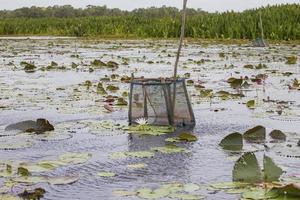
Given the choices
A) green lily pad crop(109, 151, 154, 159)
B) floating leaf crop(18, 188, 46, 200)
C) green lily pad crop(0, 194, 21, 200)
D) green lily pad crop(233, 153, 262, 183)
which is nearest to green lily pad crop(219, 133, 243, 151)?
green lily pad crop(109, 151, 154, 159)

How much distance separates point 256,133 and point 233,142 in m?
0.44

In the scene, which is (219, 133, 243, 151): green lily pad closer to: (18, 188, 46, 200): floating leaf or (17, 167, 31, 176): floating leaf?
(17, 167, 31, 176): floating leaf

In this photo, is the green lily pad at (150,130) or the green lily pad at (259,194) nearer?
the green lily pad at (259,194)

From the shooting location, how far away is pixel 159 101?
23.3ft

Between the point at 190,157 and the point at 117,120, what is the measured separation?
2.21 m

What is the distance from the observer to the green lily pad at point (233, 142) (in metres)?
6.05

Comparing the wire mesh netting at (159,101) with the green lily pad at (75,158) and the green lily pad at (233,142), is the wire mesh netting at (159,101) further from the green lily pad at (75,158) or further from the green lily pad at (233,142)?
the green lily pad at (75,158)

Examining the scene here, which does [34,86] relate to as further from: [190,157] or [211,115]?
[190,157]

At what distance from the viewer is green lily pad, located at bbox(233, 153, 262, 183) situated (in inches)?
182

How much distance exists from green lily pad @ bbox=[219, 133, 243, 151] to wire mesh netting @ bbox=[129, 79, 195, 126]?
1094 millimetres

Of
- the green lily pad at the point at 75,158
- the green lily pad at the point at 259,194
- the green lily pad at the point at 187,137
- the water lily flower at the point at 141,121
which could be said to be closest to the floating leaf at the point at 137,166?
the green lily pad at the point at 75,158

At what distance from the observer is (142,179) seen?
4.91m

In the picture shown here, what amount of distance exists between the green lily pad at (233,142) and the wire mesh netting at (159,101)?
3.59ft

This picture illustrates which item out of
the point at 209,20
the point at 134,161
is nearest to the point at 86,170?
the point at 134,161
